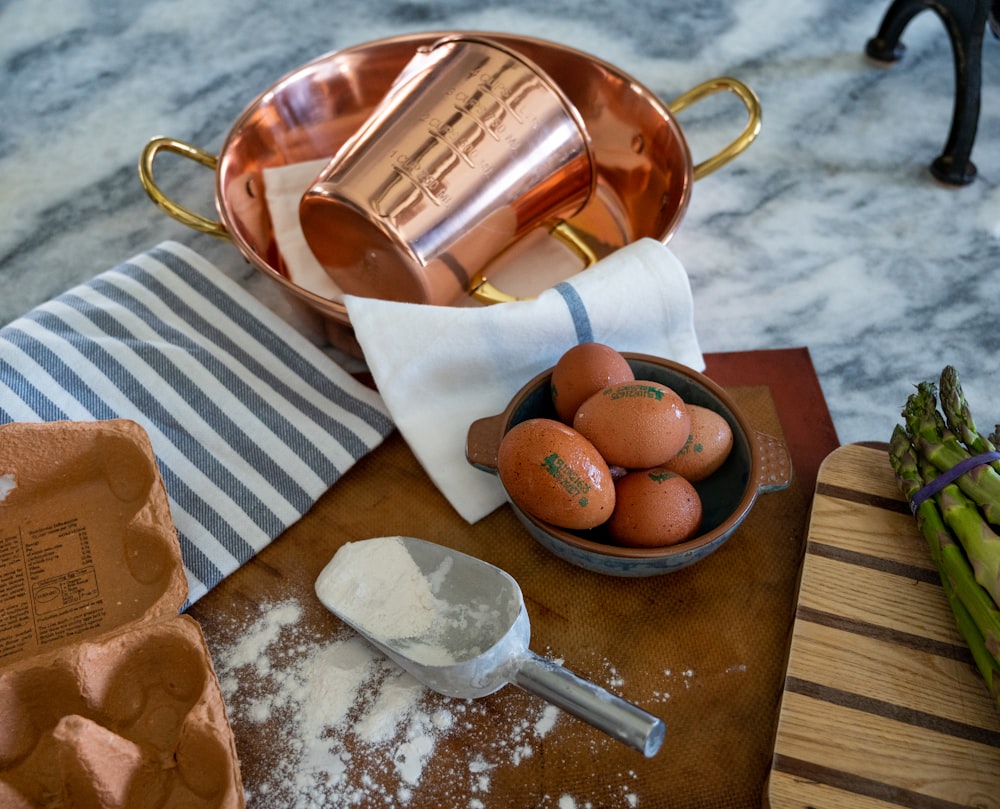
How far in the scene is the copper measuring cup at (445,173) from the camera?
105 cm

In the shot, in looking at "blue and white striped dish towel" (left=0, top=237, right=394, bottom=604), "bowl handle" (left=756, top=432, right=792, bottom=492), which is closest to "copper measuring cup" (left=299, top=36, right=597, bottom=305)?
"blue and white striped dish towel" (left=0, top=237, right=394, bottom=604)

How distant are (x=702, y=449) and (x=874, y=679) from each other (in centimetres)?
27

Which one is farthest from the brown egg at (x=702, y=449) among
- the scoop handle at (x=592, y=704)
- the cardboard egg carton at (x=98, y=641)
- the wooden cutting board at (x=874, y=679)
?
the cardboard egg carton at (x=98, y=641)

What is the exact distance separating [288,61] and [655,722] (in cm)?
133

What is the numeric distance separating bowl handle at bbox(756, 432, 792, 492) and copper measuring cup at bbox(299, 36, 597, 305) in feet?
1.36

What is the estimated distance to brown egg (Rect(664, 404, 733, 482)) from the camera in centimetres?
92

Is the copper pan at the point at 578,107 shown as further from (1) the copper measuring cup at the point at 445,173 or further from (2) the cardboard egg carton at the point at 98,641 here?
(2) the cardboard egg carton at the point at 98,641

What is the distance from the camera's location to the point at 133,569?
0.91 m

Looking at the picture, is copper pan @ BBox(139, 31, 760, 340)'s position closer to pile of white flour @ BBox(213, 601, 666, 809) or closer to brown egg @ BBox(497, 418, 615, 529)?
brown egg @ BBox(497, 418, 615, 529)

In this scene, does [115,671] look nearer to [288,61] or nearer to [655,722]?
[655,722]

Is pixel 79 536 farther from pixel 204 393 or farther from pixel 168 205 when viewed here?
pixel 168 205


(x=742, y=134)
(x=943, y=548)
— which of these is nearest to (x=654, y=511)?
(x=943, y=548)

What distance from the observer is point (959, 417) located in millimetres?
961

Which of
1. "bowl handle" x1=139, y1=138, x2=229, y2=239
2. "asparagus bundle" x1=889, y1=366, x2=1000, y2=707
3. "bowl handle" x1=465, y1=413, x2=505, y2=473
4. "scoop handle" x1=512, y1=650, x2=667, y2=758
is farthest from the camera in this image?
"bowl handle" x1=139, y1=138, x2=229, y2=239
